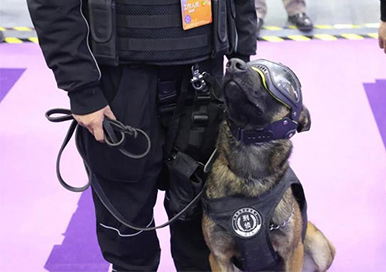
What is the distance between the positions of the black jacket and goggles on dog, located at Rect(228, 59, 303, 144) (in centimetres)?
46

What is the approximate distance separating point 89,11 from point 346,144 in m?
2.21

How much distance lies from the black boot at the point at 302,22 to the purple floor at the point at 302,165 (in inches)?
13.7

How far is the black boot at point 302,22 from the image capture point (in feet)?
16.3

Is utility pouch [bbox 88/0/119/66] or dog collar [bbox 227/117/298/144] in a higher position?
utility pouch [bbox 88/0/119/66]

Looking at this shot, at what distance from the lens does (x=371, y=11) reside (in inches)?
212

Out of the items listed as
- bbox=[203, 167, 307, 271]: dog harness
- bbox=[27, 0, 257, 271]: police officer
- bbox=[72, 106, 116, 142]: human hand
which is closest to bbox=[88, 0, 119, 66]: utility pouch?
bbox=[27, 0, 257, 271]: police officer

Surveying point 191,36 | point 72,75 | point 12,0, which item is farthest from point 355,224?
point 12,0

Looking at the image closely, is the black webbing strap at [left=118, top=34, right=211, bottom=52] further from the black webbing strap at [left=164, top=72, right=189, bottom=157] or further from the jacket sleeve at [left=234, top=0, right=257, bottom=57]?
the jacket sleeve at [left=234, top=0, right=257, bottom=57]

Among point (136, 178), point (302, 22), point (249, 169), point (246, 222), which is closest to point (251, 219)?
point (246, 222)

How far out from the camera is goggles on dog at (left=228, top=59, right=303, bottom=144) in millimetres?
1770

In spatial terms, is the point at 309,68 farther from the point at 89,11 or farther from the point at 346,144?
the point at 89,11

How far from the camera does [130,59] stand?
1730mm

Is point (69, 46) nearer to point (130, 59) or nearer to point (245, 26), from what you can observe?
point (130, 59)

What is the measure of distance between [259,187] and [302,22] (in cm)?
330
